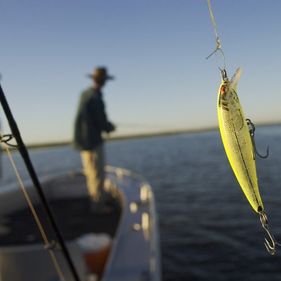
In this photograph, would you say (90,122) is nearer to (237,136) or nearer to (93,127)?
(93,127)

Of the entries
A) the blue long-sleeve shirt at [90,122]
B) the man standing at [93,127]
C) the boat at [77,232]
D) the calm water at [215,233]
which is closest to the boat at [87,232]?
the boat at [77,232]

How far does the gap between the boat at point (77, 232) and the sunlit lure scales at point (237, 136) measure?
122cm

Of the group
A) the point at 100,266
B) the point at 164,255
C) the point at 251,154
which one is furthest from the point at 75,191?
the point at 251,154

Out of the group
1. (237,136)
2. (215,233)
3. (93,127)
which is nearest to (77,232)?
(93,127)

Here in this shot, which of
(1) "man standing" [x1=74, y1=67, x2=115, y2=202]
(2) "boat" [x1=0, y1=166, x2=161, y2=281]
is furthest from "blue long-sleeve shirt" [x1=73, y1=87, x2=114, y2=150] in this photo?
(2) "boat" [x1=0, y1=166, x2=161, y2=281]

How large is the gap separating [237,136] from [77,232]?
312 inches

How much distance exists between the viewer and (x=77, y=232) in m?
9.11

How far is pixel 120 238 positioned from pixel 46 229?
3561 millimetres

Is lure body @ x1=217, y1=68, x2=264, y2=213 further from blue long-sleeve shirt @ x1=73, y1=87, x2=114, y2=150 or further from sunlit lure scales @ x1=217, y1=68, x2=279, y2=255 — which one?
blue long-sleeve shirt @ x1=73, y1=87, x2=114, y2=150

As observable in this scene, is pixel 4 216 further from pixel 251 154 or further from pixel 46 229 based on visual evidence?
pixel 251 154

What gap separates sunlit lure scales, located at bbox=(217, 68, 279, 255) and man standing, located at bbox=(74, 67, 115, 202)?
22.4 feet

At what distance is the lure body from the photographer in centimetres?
165

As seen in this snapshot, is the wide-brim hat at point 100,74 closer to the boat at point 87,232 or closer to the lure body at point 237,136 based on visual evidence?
the boat at point 87,232

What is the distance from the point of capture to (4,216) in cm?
1066
